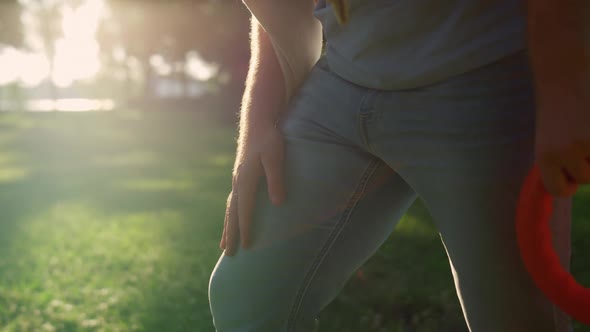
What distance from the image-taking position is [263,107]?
150 centimetres

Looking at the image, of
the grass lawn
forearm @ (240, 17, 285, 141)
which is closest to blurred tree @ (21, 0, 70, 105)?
the grass lawn

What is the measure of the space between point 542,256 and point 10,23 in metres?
37.6

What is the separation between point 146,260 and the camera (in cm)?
516

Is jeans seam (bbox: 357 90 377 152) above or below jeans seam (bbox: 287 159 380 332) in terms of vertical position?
above

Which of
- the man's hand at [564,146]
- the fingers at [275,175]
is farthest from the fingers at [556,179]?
the fingers at [275,175]

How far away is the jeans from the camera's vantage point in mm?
1137

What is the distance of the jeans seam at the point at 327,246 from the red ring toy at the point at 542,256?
1.14 feet

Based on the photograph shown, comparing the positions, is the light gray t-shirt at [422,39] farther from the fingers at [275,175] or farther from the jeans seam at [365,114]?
the fingers at [275,175]

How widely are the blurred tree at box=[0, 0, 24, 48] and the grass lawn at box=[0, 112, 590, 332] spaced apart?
88.1 ft

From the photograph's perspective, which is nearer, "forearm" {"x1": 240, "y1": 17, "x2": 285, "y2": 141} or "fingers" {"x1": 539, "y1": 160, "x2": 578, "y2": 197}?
"fingers" {"x1": 539, "y1": 160, "x2": 578, "y2": 197}

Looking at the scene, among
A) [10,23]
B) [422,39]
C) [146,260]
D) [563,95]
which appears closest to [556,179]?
[563,95]

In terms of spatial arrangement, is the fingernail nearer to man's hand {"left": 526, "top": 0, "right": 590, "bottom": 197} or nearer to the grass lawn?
man's hand {"left": 526, "top": 0, "right": 590, "bottom": 197}

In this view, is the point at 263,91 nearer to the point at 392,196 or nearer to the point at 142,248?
the point at 392,196

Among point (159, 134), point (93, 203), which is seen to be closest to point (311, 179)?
point (93, 203)
